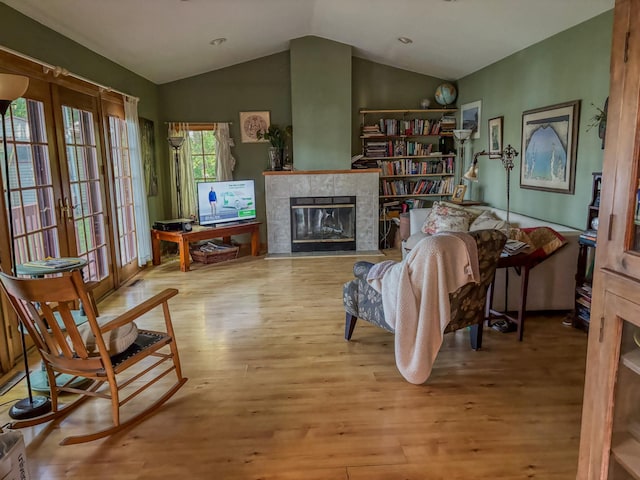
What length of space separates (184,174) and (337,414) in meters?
5.17

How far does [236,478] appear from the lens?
203 cm

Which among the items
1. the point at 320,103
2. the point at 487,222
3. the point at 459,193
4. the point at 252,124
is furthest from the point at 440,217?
the point at 252,124

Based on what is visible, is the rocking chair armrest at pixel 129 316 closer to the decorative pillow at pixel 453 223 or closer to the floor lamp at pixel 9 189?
the floor lamp at pixel 9 189

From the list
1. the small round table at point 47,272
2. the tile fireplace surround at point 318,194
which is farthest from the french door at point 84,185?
the tile fireplace surround at point 318,194

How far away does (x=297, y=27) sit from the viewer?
5.78 m

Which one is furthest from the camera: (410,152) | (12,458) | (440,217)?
(410,152)

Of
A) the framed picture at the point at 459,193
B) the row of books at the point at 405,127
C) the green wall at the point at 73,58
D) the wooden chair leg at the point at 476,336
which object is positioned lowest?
the wooden chair leg at the point at 476,336

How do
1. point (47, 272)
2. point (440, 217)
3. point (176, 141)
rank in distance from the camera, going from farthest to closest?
point (176, 141) < point (440, 217) < point (47, 272)

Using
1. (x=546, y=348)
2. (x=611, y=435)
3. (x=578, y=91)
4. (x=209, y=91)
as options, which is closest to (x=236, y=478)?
(x=611, y=435)

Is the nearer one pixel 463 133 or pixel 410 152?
pixel 463 133

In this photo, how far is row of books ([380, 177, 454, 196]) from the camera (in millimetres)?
7004

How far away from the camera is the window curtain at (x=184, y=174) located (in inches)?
264

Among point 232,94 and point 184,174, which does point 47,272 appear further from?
point 232,94

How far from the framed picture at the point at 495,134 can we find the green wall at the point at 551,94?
0.09 meters
